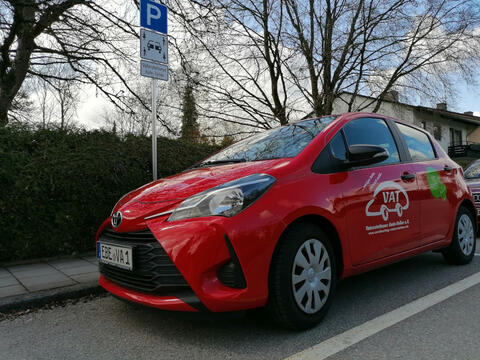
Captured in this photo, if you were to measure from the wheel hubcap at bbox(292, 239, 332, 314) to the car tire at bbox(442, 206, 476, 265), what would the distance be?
2.20 metres

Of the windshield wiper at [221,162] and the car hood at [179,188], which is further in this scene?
the windshield wiper at [221,162]

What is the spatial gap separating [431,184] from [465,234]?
3.16 feet

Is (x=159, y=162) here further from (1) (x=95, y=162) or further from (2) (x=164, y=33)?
(2) (x=164, y=33)

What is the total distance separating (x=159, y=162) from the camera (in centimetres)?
576

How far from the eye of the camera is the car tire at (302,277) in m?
2.30

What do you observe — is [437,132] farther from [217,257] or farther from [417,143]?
[217,257]

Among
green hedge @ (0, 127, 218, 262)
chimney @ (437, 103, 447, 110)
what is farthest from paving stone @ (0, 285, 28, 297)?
chimney @ (437, 103, 447, 110)

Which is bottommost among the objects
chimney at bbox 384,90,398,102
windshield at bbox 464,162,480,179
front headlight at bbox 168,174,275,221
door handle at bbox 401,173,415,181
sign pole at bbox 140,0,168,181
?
front headlight at bbox 168,174,275,221

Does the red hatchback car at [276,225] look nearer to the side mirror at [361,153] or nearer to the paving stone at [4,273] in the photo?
the side mirror at [361,153]

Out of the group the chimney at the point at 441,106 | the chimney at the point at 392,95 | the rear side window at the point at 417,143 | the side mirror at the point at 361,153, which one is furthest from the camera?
the chimney at the point at 441,106

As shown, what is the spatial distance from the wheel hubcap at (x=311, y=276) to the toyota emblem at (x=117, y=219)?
122 centimetres

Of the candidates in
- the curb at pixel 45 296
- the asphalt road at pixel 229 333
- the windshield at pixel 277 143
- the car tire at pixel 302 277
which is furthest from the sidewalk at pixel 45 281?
the car tire at pixel 302 277

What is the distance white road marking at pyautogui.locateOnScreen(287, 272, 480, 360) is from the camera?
2.18m

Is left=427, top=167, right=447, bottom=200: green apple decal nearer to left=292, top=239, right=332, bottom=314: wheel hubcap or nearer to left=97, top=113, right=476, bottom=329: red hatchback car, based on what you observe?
left=97, top=113, right=476, bottom=329: red hatchback car
